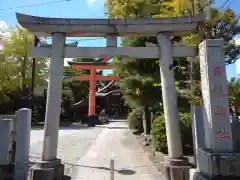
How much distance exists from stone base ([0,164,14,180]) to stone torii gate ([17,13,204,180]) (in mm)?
1160

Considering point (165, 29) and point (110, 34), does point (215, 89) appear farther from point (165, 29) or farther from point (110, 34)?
point (110, 34)

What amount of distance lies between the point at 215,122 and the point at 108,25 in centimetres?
408

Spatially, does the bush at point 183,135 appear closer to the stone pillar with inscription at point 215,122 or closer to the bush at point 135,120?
the stone pillar with inscription at point 215,122

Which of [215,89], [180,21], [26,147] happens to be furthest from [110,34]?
[26,147]

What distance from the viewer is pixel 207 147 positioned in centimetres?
562

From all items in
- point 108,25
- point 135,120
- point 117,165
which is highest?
point 108,25

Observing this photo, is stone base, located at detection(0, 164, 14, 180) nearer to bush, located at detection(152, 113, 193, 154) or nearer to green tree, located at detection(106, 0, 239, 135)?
bush, located at detection(152, 113, 193, 154)

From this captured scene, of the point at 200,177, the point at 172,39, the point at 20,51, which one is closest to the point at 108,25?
the point at 200,177

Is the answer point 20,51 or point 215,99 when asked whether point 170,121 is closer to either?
point 215,99

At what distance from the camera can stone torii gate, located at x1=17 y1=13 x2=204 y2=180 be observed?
6535 millimetres

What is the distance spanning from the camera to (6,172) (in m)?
6.15

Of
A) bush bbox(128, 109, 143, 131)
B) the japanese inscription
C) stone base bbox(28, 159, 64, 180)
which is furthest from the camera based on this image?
bush bbox(128, 109, 143, 131)

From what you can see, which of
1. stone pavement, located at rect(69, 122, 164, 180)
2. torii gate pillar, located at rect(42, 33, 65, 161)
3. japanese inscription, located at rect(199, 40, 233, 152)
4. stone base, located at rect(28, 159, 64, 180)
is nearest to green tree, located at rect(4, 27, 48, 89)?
stone pavement, located at rect(69, 122, 164, 180)

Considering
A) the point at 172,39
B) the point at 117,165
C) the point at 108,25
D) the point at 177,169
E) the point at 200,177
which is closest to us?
the point at 200,177
